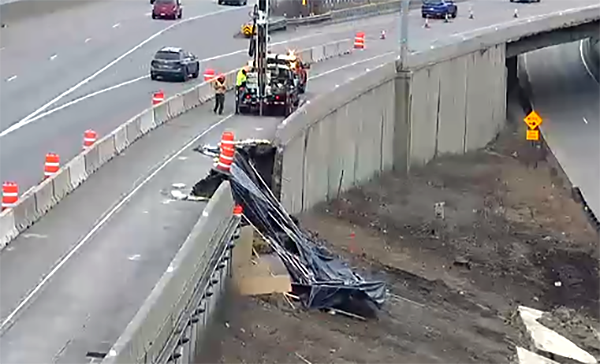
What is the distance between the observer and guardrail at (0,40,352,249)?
87.9 ft

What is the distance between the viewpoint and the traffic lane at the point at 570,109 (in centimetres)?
5690

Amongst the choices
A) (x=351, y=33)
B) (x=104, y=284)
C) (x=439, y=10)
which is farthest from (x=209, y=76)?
(x=439, y=10)

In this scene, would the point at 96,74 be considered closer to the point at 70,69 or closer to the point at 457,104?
the point at 70,69

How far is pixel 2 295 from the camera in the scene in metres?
23.0

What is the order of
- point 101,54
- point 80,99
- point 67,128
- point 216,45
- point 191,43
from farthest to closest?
Answer: point 191,43, point 216,45, point 101,54, point 80,99, point 67,128

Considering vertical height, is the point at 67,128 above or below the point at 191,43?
above

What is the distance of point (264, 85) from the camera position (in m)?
42.4

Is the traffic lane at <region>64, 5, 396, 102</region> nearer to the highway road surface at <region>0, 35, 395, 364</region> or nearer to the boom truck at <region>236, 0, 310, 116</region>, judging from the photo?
the boom truck at <region>236, 0, 310, 116</region>

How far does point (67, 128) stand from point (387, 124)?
55.7 ft

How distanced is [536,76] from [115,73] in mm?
35250

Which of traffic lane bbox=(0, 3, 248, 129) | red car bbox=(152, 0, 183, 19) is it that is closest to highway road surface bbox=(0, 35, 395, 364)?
traffic lane bbox=(0, 3, 248, 129)

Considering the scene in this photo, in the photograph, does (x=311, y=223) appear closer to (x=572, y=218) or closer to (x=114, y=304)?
(x=572, y=218)

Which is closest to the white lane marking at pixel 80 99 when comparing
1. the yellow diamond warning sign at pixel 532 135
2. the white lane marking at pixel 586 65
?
the yellow diamond warning sign at pixel 532 135

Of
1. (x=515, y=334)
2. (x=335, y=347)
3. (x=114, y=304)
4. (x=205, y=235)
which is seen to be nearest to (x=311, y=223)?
(x=515, y=334)
